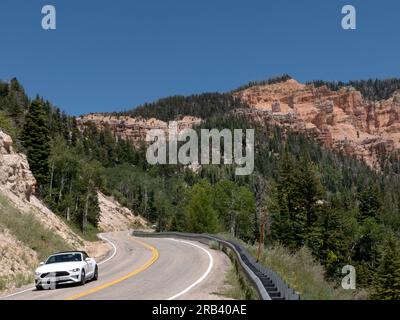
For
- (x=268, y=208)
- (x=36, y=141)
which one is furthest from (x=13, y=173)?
(x=268, y=208)

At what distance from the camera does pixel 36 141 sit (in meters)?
53.6

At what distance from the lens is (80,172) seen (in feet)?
244

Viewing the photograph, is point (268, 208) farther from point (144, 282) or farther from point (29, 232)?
point (144, 282)

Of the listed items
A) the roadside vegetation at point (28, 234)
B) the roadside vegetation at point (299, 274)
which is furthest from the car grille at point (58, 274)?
the roadside vegetation at point (299, 274)

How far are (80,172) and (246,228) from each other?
91.1 ft

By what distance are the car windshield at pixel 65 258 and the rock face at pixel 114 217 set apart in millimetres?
65026

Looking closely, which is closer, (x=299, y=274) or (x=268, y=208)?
(x=299, y=274)

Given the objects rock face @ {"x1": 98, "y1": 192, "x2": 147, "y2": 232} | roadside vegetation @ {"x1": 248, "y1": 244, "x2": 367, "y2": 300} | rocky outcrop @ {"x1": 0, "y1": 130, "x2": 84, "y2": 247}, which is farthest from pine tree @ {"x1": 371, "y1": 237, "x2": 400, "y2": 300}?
rock face @ {"x1": 98, "y1": 192, "x2": 147, "y2": 232}

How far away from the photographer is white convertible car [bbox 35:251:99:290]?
15.6 m

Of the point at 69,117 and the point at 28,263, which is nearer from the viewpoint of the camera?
the point at 28,263

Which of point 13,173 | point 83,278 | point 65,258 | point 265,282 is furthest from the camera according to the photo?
point 13,173

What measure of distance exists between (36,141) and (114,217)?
40.6 m
